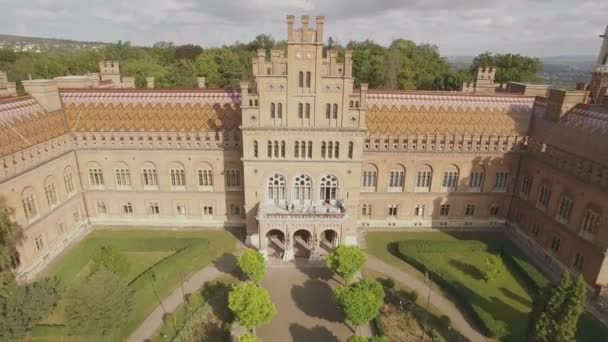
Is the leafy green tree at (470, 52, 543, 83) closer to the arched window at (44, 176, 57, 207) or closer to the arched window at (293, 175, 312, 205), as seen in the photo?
the arched window at (293, 175, 312, 205)

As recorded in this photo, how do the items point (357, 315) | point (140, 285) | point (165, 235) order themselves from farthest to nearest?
point (165, 235), point (140, 285), point (357, 315)

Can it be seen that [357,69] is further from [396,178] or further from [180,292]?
[180,292]

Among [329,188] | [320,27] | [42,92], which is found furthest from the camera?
[42,92]

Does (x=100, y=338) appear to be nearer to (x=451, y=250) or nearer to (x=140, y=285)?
(x=140, y=285)

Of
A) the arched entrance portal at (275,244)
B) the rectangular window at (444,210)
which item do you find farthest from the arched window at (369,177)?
the arched entrance portal at (275,244)

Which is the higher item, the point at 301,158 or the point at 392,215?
the point at 301,158

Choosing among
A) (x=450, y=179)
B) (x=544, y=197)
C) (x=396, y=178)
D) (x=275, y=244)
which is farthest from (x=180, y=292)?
(x=544, y=197)

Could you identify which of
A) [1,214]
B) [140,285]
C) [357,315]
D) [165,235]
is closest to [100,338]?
[140,285]
